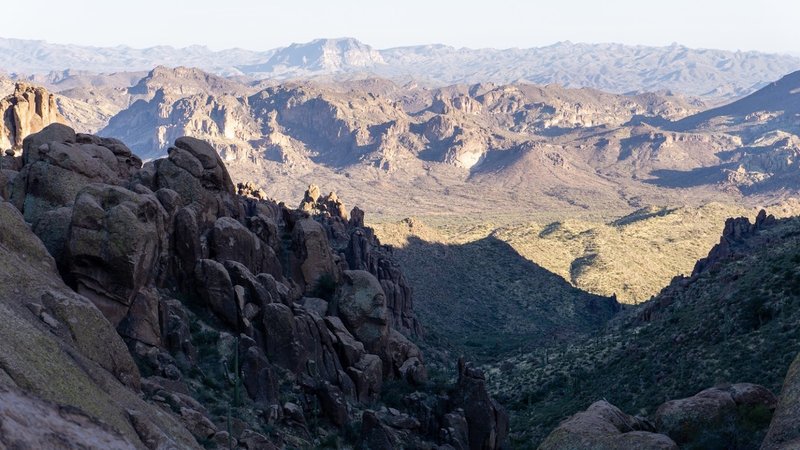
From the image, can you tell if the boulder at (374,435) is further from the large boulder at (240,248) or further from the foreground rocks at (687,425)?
the foreground rocks at (687,425)

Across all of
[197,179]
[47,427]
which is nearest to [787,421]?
[47,427]

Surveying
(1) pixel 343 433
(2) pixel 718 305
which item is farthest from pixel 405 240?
(1) pixel 343 433

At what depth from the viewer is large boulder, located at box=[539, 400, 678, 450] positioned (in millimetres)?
27688

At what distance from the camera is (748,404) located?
31750mm

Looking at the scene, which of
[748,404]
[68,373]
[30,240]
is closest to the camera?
[68,373]

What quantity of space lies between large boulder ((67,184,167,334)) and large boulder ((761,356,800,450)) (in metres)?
25.2

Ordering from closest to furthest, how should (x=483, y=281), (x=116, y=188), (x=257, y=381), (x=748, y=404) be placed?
(x=748, y=404)
(x=116, y=188)
(x=257, y=381)
(x=483, y=281)

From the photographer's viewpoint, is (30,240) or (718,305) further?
(718,305)

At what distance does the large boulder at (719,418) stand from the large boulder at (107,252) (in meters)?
21.9

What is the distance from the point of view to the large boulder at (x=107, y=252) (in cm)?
3759

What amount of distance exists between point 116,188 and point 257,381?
11.0 metres

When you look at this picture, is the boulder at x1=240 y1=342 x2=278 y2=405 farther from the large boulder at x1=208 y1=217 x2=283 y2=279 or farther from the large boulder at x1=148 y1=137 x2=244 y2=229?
the large boulder at x1=148 y1=137 x2=244 y2=229

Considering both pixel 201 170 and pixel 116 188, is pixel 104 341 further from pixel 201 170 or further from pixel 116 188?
pixel 201 170

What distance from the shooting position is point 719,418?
31578mm
